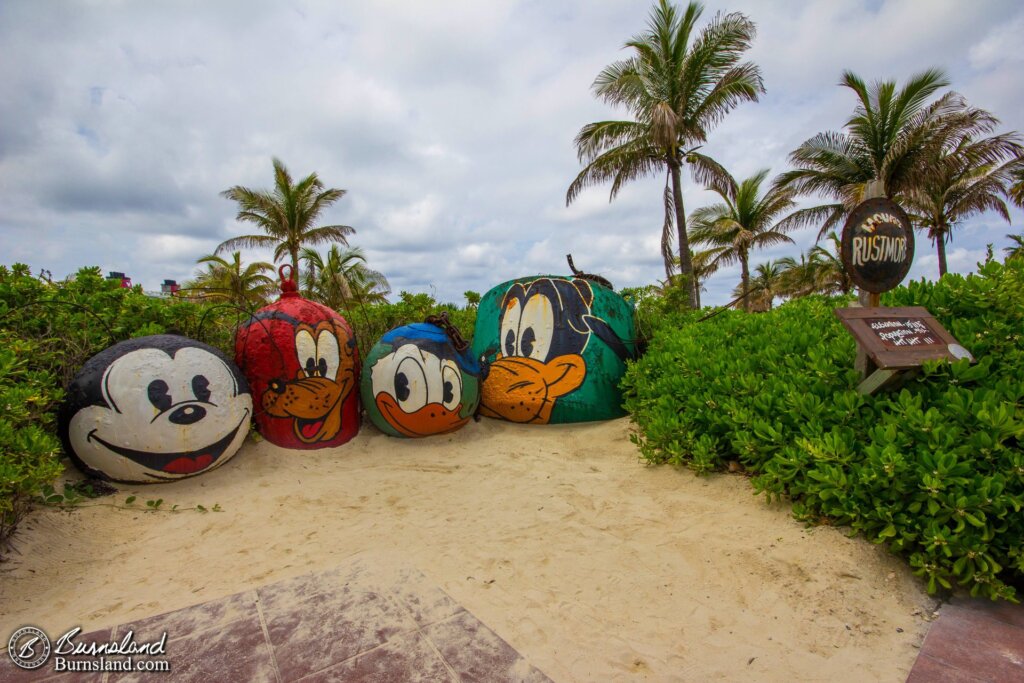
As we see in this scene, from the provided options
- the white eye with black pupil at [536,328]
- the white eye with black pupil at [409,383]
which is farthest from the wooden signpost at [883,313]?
the white eye with black pupil at [409,383]

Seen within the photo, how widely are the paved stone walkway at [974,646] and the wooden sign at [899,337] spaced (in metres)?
1.33

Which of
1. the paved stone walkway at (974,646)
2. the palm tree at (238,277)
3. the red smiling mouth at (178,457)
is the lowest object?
the paved stone walkway at (974,646)

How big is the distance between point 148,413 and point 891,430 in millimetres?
5023

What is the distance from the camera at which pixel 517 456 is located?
5371 mm

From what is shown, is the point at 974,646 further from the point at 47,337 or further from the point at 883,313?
the point at 47,337

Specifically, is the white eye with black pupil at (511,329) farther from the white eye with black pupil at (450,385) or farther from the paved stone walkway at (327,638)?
the paved stone walkway at (327,638)

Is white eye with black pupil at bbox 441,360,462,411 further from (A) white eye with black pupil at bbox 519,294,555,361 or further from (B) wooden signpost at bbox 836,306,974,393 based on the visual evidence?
(B) wooden signpost at bbox 836,306,974,393

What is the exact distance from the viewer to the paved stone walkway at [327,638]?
2.28 m

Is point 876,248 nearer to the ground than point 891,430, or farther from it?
farther from it

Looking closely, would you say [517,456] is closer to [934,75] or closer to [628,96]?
[628,96]

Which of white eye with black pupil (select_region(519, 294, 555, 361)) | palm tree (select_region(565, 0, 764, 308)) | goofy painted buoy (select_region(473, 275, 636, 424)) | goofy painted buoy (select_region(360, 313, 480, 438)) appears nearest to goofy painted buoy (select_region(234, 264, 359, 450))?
goofy painted buoy (select_region(360, 313, 480, 438))

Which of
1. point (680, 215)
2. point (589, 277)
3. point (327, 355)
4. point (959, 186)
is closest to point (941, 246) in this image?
point (959, 186)

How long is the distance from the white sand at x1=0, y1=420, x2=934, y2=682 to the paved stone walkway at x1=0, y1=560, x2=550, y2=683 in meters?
0.14

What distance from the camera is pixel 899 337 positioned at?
3.39m
